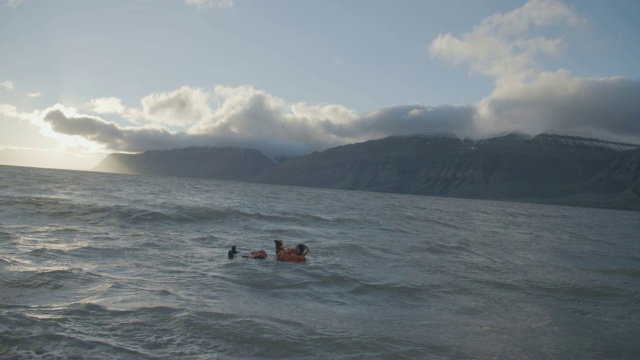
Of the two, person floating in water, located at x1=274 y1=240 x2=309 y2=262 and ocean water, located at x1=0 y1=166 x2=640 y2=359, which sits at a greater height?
person floating in water, located at x1=274 y1=240 x2=309 y2=262

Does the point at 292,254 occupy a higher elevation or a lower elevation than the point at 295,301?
higher

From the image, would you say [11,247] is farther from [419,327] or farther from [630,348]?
[630,348]

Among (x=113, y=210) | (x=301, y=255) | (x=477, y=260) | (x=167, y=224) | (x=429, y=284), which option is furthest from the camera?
(x=113, y=210)

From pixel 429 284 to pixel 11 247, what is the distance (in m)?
16.1

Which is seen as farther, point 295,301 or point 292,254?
point 292,254

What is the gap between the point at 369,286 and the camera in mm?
15523

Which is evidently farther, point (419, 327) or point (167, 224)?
point (167, 224)

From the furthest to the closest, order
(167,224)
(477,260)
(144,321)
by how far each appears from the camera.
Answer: (167,224) < (477,260) < (144,321)


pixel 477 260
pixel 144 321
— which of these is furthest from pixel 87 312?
pixel 477 260

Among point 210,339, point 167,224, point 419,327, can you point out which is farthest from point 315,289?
point 167,224

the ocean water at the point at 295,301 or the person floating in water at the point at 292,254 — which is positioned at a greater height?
the person floating in water at the point at 292,254

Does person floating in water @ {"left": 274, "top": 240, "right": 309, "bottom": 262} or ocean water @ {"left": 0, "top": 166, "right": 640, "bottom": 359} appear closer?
ocean water @ {"left": 0, "top": 166, "right": 640, "bottom": 359}

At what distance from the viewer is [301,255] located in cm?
1934

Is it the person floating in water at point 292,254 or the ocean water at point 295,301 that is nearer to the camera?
the ocean water at point 295,301
